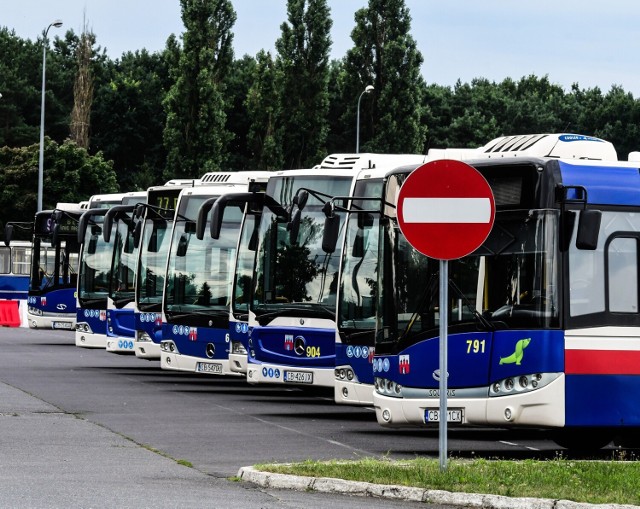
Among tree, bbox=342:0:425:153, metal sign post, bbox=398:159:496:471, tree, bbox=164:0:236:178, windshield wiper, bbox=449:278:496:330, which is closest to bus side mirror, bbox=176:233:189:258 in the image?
windshield wiper, bbox=449:278:496:330

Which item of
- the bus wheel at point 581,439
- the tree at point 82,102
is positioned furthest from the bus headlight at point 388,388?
the tree at point 82,102

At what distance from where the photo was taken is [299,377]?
2078cm

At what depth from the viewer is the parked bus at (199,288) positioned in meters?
24.1

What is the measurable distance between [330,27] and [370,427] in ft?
193

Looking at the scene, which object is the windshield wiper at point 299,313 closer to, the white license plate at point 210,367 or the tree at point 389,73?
the white license plate at point 210,367

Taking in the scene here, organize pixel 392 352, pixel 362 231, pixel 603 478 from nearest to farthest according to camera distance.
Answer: pixel 603 478 → pixel 392 352 → pixel 362 231

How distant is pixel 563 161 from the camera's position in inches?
582

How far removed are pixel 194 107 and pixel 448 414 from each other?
197 feet

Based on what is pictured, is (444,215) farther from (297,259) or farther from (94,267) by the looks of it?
(94,267)

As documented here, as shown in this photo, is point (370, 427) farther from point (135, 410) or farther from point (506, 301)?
point (506, 301)

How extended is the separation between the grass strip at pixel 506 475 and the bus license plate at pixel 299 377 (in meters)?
7.25

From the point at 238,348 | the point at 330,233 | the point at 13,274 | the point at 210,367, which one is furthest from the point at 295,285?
the point at 13,274

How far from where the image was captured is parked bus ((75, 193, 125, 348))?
104 feet

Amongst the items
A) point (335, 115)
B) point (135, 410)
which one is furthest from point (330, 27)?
point (135, 410)
